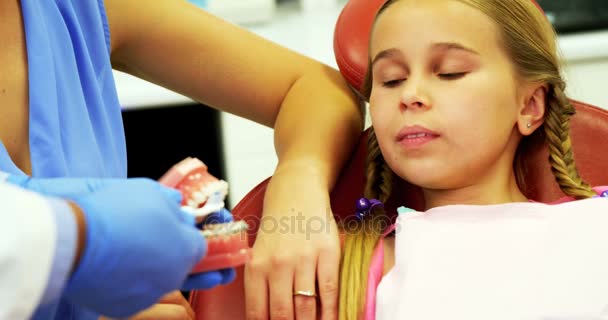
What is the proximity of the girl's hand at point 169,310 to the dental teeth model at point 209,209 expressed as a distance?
192 millimetres

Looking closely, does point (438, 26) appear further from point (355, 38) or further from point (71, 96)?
point (71, 96)

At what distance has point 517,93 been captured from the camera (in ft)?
3.78

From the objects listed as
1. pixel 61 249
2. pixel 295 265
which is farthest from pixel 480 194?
pixel 61 249

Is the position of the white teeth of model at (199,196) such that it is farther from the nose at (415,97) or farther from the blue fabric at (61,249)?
the nose at (415,97)

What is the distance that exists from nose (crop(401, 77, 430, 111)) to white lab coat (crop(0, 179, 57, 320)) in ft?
2.01

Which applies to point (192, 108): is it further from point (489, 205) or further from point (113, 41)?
point (489, 205)

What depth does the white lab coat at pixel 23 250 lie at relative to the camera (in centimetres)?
56

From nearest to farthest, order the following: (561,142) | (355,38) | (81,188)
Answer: (81,188)
(561,142)
(355,38)

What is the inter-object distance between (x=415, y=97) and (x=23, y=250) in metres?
0.65

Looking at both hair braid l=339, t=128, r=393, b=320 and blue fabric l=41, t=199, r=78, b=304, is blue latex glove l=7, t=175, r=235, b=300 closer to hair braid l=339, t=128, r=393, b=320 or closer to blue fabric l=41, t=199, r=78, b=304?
blue fabric l=41, t=199, r=78, b=304

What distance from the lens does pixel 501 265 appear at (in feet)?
3.32

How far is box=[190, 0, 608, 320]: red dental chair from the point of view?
1.22 metres

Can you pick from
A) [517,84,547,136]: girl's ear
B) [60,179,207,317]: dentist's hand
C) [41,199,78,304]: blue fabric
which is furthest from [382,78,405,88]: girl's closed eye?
[41,199,78,304]: blue fabric

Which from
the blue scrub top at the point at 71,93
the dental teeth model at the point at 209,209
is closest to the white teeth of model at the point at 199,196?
the dental teeth model at the point at 209,209
